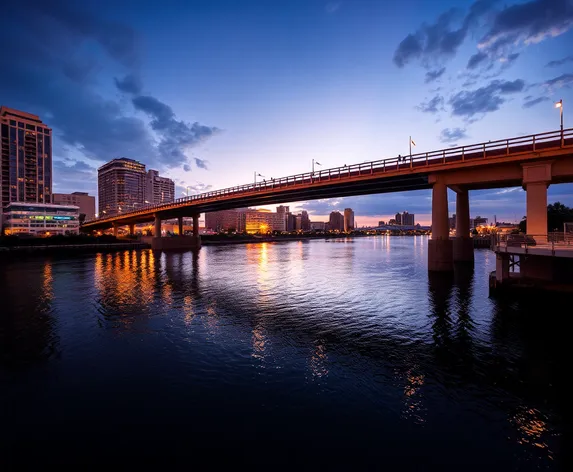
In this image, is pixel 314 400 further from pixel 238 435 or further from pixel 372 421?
pixel 238 435

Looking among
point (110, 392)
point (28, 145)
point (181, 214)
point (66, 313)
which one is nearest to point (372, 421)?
point (110, 392)

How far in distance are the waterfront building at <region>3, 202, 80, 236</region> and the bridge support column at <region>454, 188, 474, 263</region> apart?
16840cm

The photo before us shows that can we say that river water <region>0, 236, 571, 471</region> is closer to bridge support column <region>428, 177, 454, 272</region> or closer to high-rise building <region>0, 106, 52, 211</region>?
bridge support column <region>428, 177, 454, 272</region>

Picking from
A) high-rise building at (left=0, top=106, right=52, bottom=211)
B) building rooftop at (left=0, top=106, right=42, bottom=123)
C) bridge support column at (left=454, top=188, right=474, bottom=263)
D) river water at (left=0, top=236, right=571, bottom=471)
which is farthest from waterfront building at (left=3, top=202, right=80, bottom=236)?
bridge support column at (left=454, top=188, right=474, bottom=263)

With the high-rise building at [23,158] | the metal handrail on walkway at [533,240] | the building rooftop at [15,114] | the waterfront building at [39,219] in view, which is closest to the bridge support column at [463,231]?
the metal handrail on walkway at [533,240]

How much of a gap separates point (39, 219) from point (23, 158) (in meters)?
72.6

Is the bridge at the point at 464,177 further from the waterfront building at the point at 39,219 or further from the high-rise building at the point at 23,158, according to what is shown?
the high-rise building at the point at 23,158

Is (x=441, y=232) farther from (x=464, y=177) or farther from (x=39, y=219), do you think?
(x=39, y=219)

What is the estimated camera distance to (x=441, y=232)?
39312 mm

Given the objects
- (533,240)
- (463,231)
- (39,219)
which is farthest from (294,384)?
(39,219)

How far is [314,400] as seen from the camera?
10430 mm

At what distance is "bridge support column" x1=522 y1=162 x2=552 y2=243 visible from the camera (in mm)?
29239

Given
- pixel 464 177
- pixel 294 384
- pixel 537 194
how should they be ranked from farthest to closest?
pixel 464 177 < pixel 537 194 < pixel 294 384

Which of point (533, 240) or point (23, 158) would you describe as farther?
point (23, 158)
